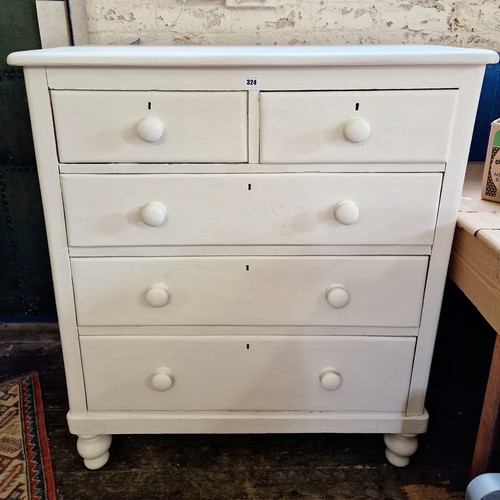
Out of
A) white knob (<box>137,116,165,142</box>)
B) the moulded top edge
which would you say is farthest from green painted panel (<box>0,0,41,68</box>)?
white knob (<box>137,116,165,142</box>)

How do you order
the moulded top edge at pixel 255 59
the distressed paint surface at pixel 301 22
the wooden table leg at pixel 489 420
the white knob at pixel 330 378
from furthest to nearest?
the distressed paint surface at pixel 301 22
the white knob at pixel 330 378
the wooden table leg at pixel 489 420
the moulded top edge at pixel 255 59

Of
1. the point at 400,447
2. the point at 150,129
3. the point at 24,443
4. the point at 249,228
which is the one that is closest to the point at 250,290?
the point at 249,228

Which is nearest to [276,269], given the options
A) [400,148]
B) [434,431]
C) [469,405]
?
[400,148]

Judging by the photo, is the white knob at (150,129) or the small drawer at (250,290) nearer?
the white knob at (150,129)

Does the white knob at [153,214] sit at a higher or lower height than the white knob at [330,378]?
higher

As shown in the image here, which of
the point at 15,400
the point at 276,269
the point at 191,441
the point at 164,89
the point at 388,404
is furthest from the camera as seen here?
the point at 15,400

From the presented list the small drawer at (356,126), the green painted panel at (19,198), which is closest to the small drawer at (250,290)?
the small drawer at (356,126)

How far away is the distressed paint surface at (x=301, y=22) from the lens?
1.40m

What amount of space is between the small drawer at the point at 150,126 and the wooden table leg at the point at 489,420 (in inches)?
25.4

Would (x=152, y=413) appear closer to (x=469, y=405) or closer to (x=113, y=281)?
(x=113, y=281)

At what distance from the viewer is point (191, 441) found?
134 cm

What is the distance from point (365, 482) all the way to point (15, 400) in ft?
3.18

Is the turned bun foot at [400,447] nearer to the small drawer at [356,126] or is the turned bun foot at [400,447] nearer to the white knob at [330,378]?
the white knob at [330,378]

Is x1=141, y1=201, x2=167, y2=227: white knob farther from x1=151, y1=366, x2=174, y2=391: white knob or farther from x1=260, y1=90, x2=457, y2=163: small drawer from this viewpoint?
x1=151, y1=366, x2=174, y2=391: white knob
